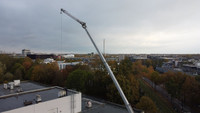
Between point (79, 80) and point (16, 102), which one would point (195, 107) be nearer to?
point (79, 80)

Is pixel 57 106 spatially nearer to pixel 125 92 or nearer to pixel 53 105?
A: pixel 53 105

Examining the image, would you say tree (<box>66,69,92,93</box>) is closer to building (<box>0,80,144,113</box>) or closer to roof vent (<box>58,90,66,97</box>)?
building (<box>0,80,144,113</box>)

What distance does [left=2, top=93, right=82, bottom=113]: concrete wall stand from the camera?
9.01 meters

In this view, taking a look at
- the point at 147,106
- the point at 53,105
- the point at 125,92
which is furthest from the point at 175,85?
the point at 53,105

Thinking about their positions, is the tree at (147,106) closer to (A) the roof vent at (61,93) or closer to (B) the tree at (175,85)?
(B) the tree at (175,85)

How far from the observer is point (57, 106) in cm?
1055

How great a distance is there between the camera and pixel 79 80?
86.0ft

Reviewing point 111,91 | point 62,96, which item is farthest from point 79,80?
point 62,96

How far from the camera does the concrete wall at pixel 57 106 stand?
9010 millimetres

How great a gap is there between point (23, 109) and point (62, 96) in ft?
11.5

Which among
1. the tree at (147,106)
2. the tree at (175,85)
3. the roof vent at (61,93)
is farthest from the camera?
the tree at (175,85)

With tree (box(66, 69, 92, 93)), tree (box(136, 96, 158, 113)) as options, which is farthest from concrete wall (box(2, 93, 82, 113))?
tree (box(66, 69, 92, 93))

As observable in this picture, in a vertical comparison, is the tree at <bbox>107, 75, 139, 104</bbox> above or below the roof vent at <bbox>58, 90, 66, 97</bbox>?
below

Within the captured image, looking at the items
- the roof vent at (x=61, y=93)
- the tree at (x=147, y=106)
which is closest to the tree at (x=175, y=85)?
the tree at (x=147, y=106)
